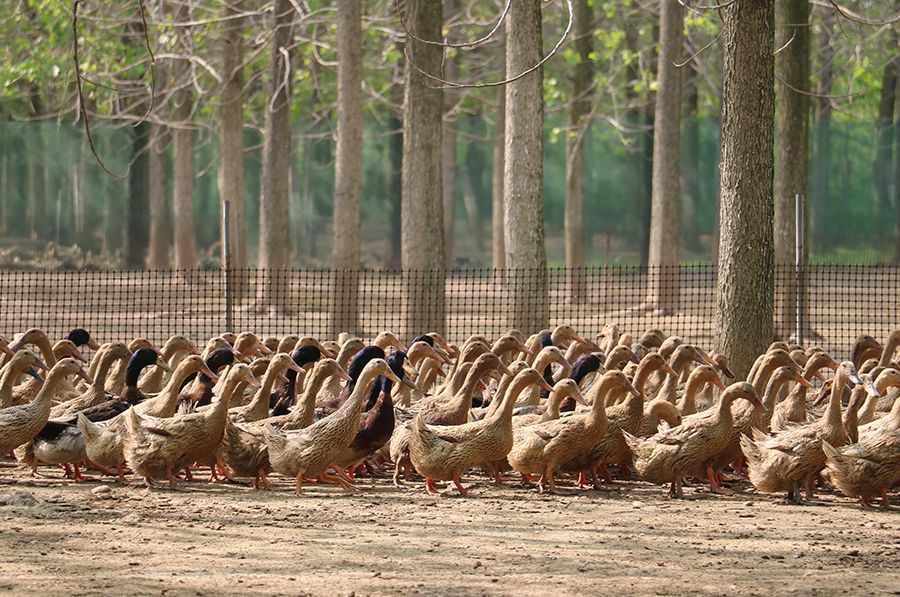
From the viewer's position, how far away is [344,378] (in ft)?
38.2

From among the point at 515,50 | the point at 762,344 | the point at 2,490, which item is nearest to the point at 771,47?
the point at 762,344

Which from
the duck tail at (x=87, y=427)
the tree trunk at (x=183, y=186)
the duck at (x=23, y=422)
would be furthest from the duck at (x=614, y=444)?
the tree trunk at (x=183, y=186)

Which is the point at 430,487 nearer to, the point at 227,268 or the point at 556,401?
the point at 556,401

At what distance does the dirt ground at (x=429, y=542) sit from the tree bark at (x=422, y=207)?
763 cm

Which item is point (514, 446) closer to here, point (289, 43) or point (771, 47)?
point (771, 47)

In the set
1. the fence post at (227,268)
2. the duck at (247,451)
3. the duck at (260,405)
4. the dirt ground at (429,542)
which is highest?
the fence post at (227,268)

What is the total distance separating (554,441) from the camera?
10211mm

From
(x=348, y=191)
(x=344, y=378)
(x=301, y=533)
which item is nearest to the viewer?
(x=301, y=533)

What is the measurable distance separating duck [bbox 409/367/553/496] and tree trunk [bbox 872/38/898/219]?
2901 cm

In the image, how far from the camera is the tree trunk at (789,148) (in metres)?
18.9

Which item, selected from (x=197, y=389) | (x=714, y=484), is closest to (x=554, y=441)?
(x=714, y=484)

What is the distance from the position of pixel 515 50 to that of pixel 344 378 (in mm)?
6786

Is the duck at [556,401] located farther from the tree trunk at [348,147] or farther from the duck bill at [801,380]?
the tree trunk at [348,147]

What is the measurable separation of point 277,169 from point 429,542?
16921mm
